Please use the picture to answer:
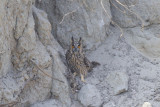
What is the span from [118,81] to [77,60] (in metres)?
0.74

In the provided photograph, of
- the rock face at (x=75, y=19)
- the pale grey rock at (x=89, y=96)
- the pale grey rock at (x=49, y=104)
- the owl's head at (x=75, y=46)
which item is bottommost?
the pale grey rock at (x=89, y=96)

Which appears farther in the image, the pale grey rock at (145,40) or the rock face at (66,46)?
the pale grey rock at (145,40)

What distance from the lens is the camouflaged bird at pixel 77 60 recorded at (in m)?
4.51

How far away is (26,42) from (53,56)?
0.52m

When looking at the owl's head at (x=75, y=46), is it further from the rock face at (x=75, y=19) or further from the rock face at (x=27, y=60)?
the rock face at (x=27, y=60)

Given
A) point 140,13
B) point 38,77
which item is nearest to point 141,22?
point 140,13

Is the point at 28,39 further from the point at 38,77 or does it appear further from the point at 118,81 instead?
the point at 118,81

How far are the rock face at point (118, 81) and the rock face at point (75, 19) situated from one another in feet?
2.46

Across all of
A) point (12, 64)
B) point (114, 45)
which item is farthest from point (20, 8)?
point (114, 45)

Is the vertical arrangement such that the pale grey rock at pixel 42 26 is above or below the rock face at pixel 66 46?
above

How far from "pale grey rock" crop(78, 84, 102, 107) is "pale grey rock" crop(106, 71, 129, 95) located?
0.23m

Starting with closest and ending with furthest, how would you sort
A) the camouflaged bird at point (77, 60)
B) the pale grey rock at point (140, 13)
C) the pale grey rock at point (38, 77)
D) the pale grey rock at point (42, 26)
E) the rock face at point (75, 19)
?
1. the pale grey rock at point (38, 77)
2. the pale grey rock at point (42, 26)
3. the camouflaged bird at point (77, 60)
4. the rock face at point (75, 19)
5. the pale grey rock at point (140, 13)

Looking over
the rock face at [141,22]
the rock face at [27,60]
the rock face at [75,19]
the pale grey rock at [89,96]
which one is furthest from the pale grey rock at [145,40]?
the rock face at [27,60]

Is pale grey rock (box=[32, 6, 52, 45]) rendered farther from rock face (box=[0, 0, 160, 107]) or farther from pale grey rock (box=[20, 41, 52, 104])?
pale grey rock (box=[20, 41, 52, 104])
